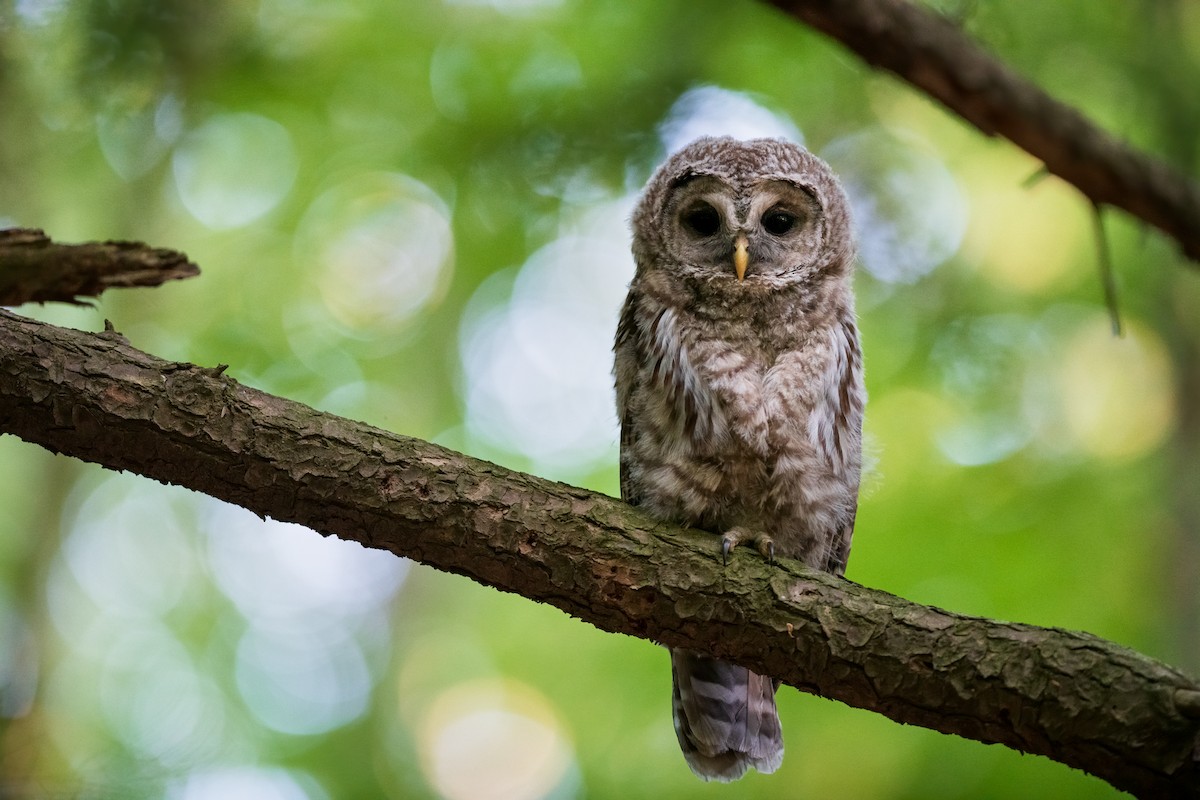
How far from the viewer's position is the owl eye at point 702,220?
3.82m

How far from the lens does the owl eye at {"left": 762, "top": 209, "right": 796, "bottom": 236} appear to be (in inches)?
150

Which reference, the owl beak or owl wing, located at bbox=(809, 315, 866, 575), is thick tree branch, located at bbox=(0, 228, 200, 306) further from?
owl wing, located at bbox=(809, 315, 866, 575)

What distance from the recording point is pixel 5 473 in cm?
621

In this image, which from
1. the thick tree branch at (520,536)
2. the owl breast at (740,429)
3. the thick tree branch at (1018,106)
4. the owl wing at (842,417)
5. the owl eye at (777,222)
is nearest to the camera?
the thick tree branch at (1018,106)

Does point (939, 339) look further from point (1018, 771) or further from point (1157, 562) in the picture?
point (1018, 771)

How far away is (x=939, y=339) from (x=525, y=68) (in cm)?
257

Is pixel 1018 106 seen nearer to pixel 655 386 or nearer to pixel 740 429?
pixel 740 429

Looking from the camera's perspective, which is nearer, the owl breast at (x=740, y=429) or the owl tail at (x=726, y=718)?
the owl breast at (x=740, y=429)

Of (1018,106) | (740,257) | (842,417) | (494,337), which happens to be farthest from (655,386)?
(494,337)

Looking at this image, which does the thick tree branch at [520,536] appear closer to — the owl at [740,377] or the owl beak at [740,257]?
the owl at [740,377]

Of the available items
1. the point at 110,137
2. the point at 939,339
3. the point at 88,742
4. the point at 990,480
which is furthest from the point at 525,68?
the point at 88,742

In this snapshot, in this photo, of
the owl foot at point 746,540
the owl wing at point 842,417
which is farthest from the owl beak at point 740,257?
the owl foot at point 746,540

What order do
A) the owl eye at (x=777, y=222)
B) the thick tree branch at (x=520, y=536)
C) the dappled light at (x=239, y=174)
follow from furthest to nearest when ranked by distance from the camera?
the dappled light at (x=239, y=174)
the owl eye at (x=777, y=222)
the thick tree branch at (x=520, y=536)

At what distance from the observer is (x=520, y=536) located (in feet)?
9.35
